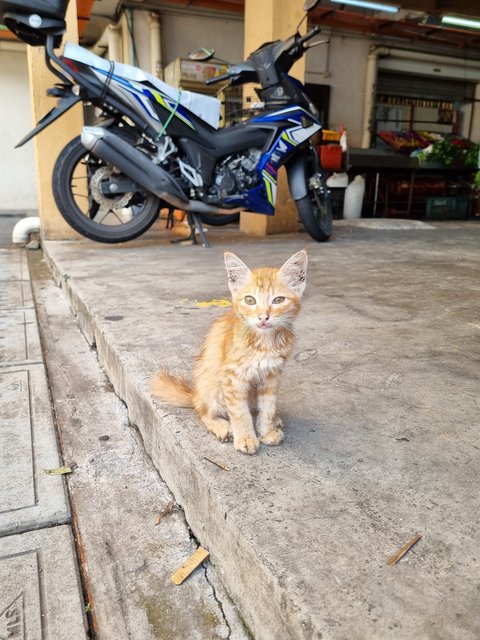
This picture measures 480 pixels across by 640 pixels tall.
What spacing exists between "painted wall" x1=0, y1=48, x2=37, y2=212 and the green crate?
898cm

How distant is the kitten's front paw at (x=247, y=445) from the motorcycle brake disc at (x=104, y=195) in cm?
343

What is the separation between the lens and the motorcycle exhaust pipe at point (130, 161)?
12.8 feet

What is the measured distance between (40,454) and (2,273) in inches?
124

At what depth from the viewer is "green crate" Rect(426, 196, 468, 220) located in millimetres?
9758

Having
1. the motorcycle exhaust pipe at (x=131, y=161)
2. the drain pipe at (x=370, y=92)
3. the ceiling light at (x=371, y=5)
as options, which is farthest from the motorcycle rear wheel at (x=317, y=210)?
the drain pipe at (x=370, y=92)

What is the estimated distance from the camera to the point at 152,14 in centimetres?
818

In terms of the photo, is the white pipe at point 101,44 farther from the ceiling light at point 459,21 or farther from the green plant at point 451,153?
the green plant at point 451,153

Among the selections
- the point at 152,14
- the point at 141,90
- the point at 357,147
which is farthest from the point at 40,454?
the point at 357,147

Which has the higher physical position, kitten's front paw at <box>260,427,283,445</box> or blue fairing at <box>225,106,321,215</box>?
blue fairing at <box>225,106,321,215</box>

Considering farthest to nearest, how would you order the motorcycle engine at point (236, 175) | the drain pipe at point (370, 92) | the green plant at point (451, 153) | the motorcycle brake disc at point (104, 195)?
the drain pipe at point (370, 92) → the green plant at point (451, 153) → the motorcycle engine at point (236, 175) → the motorcycle brake disc at point (104, 195)

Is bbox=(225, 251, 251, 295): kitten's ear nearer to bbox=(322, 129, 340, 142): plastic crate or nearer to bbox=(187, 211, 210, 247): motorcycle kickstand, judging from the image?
bbox=(187, 211, 210, 247): motorcycle kickstand

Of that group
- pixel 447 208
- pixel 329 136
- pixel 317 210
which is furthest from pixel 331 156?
pixel 317 210

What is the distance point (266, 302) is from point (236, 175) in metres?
3.51

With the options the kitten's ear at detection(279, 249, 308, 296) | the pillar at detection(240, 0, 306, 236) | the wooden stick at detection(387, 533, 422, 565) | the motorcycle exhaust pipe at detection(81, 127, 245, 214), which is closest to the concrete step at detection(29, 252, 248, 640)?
the wooden stick at detection(387, 533, 422, 565)
